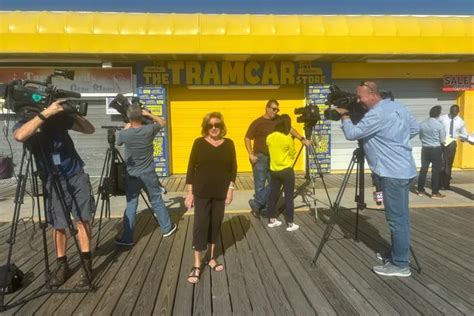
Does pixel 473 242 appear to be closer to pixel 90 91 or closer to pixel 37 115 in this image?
pixel 37 115

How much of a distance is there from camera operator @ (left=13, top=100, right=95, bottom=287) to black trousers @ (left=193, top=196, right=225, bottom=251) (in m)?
1.12

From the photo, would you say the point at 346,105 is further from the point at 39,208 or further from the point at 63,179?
the point at 39,208

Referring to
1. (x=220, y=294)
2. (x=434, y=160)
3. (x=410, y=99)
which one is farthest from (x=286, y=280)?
(x=410, y=99)

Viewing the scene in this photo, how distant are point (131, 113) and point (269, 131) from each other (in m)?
2.36

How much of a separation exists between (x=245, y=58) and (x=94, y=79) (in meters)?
4.34

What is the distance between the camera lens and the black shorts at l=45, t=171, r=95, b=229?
11.8 feet

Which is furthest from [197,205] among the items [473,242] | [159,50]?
[159,50]

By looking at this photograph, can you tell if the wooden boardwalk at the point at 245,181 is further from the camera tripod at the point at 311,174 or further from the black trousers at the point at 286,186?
the black trousers at the point at 286,186

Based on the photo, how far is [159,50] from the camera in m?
8.86

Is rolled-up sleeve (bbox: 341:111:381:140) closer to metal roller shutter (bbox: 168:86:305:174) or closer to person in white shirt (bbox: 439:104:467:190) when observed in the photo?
person in white shirt (bbox: 439:104:467:190)

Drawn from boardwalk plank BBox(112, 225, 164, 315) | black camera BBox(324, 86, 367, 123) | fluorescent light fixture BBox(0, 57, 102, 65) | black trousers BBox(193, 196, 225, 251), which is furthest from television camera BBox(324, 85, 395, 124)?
fluorescent light fixture BBox(0, 57, 102, 65)

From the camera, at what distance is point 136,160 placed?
4.81 meters

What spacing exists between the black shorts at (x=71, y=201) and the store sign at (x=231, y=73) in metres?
6.82

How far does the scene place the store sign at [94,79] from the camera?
991 cm
